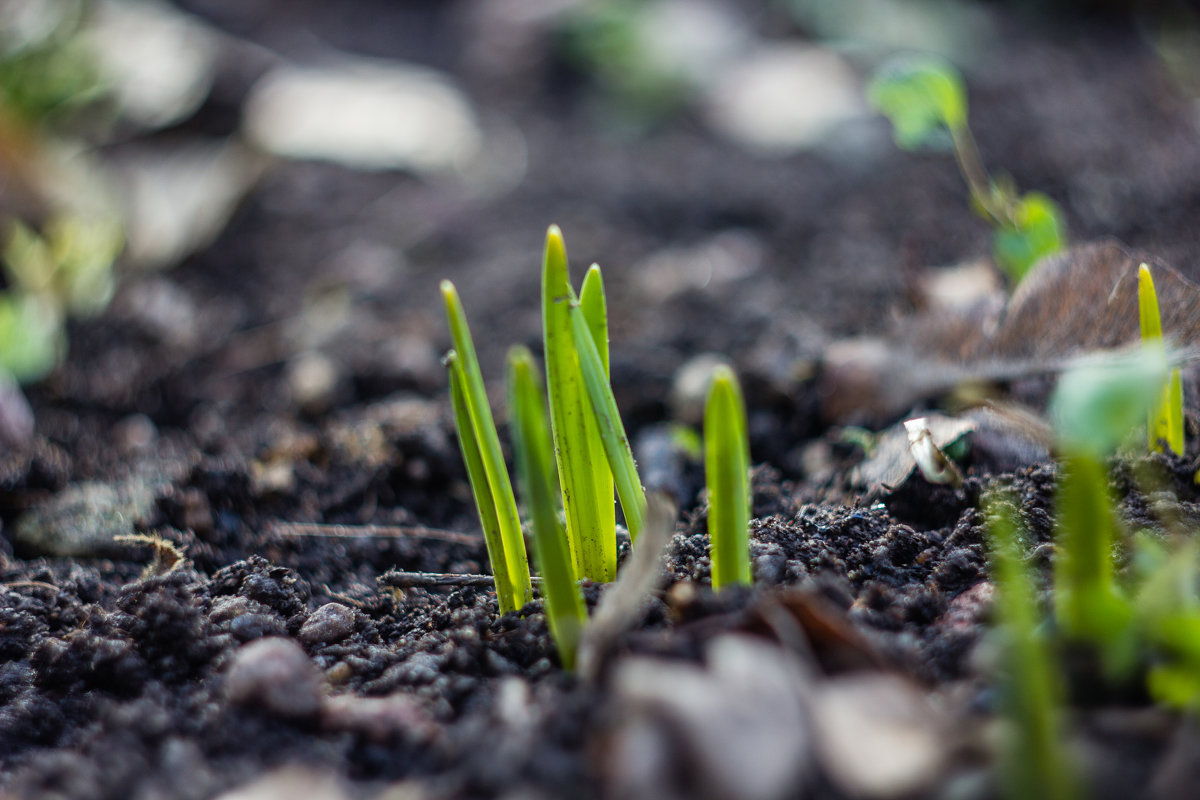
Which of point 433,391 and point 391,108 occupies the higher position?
point 391,108

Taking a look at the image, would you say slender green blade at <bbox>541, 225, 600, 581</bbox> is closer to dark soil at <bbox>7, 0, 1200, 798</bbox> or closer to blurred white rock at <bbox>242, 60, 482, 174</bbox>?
dark soil at <bbox>7, 0, 1200, 798</bbox>

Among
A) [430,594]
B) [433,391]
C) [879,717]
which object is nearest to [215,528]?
[430,594]

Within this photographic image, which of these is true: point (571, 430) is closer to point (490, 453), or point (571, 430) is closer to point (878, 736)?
point (490, 453)

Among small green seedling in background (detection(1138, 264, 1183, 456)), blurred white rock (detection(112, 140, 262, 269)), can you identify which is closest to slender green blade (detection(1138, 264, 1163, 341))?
small green seedling in background (detection(1138, 264, 1183, 456))

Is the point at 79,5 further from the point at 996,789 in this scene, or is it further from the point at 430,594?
the point at 996,789

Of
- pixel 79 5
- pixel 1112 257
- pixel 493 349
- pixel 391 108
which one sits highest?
pixel 79 5

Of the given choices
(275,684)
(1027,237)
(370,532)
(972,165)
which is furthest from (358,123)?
(275,684)
